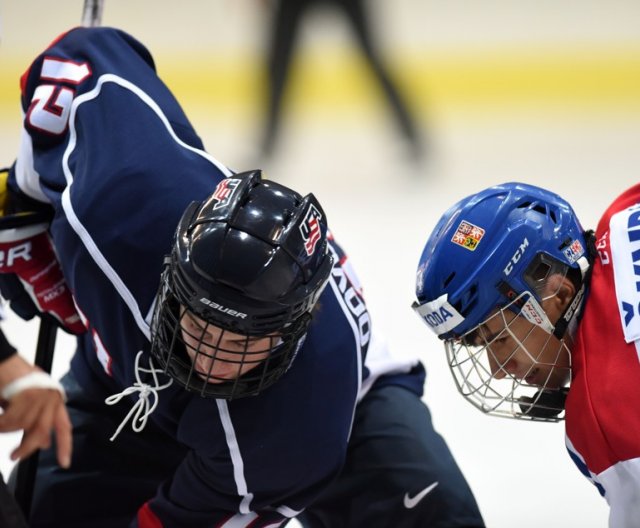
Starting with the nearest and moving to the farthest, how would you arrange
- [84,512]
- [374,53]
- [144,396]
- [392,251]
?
[144,396]
[84,512]
[392,251]
[374,53]

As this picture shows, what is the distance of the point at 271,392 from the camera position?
165 cm

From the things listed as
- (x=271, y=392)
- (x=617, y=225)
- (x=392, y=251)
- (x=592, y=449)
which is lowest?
(x=392, y=251)

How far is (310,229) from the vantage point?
5.04 ft

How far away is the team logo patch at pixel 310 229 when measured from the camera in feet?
4.98

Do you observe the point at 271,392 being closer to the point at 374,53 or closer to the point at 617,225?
the point at 617,225

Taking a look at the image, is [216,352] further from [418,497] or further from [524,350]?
[418,497]

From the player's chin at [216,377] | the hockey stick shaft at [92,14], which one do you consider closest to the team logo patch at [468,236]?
the player's chin at [216,377]

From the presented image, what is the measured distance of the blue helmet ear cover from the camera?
1527 millimetres

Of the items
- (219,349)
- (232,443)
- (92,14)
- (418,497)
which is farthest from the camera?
(92,14)

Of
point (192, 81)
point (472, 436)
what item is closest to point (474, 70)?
point (192, 81)

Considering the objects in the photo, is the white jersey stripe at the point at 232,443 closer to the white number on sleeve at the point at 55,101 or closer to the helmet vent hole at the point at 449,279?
the helmet vent hole at the point at 449,279

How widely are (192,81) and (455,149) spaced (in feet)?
3.32

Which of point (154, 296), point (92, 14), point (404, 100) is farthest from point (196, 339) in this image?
point (404, 100)

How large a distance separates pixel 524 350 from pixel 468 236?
185 mm
